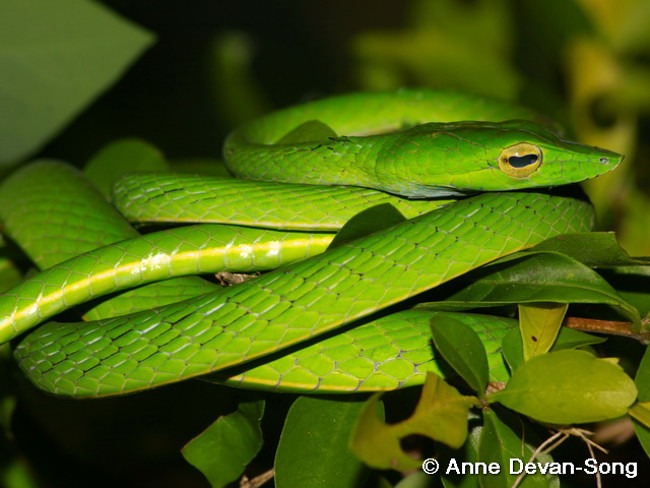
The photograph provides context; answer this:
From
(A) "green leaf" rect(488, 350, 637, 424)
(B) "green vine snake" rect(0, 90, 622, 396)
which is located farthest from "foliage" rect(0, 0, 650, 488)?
(B) "green vine snake" rect(0, 90, 622, 396)

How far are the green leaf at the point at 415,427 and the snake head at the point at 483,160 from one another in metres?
0.88

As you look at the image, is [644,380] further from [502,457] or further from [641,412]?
[502,457]

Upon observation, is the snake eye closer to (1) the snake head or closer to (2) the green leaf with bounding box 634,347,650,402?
(1) the snake head

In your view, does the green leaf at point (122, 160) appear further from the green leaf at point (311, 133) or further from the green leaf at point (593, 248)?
the green leaf at point (593, 248)

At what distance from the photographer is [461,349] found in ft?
4.88

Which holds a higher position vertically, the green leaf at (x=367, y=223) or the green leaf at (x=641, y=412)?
the green leaf at (x=367, y=223)

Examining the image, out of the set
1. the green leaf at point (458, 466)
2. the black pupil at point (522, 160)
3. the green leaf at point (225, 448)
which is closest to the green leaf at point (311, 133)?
the black pupil at point (522, 160)

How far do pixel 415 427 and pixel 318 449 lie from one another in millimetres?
413

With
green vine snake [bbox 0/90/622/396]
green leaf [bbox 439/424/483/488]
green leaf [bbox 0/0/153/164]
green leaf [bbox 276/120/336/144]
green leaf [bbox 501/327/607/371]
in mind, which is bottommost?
green leaf [bbox 439/424/483/488]

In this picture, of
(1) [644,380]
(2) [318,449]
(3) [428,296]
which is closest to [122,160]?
(3) [428,296]

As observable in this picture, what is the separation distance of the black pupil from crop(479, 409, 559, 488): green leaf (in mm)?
852

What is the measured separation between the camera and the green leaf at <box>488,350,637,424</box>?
141 centimetres

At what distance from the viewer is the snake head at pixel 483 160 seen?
2.01m

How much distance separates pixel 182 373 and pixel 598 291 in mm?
1151
